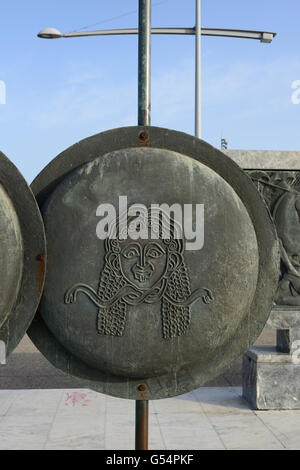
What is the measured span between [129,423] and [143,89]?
4455 mm

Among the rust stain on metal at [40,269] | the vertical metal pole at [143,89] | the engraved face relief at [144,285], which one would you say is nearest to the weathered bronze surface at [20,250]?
the rust stain on metal at [40,269]

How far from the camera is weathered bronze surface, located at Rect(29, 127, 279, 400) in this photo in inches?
82.9

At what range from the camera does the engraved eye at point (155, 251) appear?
2135 mm

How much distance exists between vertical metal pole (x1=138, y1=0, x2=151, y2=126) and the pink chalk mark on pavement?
5084mm

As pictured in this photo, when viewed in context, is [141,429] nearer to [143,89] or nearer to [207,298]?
[207,298]

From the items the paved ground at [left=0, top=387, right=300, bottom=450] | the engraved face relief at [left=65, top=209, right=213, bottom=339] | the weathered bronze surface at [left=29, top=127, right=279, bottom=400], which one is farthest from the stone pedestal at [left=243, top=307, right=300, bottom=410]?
the engraved face relief at [left=65, top=209, right=213, bottom=339]

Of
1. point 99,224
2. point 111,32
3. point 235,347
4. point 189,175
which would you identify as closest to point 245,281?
point 235,347

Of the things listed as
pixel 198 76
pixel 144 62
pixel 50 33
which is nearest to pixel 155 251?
pixel 144 62

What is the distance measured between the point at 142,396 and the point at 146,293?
0.44 metres

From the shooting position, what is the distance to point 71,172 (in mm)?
2230

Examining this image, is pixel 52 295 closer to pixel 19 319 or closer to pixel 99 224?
pixel 19 319

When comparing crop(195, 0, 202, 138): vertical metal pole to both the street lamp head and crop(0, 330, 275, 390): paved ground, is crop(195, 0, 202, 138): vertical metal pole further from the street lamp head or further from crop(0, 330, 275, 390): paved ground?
crop(0, 330, 275, 390): paved ground

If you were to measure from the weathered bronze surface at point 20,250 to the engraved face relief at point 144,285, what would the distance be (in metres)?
0.17

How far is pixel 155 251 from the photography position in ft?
7.01
